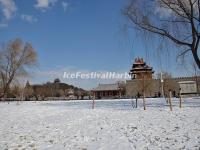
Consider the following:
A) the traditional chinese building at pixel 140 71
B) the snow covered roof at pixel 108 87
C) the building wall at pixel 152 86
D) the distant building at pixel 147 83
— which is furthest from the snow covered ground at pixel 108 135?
the snow covered roof at pixel 108 87

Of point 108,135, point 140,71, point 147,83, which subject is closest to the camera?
point 108,135

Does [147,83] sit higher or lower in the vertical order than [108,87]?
lower

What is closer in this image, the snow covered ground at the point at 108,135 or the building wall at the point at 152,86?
the snow covered ground at the point at 108,135

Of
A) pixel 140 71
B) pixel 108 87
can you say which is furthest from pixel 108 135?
pixel 108 87

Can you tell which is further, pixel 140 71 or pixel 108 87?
pixel 108 87

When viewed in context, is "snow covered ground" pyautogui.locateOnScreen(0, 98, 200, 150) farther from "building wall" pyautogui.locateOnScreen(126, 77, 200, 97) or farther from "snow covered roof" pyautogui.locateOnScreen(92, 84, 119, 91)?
"snow covered roof" pyautogui.locateOnScreen(92, 84, 119, 91)

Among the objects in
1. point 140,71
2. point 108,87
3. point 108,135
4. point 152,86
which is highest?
point 140,71

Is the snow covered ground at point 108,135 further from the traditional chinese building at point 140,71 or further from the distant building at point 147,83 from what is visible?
the traditional chinese building at point 140,71

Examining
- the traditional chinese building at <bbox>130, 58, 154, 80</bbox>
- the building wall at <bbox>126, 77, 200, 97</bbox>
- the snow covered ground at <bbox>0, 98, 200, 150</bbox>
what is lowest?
the snow covered ground at <bbox>0, 98, 200, 150</bbox>

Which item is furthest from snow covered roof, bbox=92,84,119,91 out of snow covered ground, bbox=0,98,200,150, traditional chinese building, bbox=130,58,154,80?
snow covered ground, bbox=0,98,200,150

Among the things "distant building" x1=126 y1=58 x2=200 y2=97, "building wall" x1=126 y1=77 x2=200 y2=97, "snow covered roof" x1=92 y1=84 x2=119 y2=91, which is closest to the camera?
"distant building" x1=126 y1=58 x2=200 y2=97

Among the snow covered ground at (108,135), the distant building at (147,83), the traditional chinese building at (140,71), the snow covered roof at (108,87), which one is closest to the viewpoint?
the snow covered ground at (108,135)

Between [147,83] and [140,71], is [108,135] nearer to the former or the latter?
[147,83]

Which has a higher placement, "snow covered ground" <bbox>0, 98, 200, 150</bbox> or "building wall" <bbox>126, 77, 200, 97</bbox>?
"building wall" <bbox>126, 77, 200, 97</bbox>
